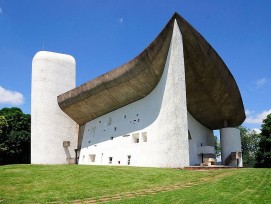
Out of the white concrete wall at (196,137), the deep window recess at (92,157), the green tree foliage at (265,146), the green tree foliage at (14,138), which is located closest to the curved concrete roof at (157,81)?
the white concrete wall at (196,137)

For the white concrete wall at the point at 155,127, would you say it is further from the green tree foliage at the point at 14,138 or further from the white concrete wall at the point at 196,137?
the green tree foliage at the point at 14,138

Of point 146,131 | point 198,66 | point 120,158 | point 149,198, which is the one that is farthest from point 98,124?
point 149,198

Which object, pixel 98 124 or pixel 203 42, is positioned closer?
pixel 203 42

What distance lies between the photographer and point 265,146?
33562 mm

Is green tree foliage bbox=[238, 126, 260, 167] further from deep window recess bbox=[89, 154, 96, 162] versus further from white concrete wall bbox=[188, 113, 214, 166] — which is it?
deep window recess bbox=[89, 154, 96, 162]

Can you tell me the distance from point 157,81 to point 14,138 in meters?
24.1

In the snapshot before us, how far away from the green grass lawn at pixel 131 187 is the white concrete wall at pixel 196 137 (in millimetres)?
10885

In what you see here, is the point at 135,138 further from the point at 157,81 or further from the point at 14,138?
the point at 14,138

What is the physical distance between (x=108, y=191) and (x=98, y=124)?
56.3 feet

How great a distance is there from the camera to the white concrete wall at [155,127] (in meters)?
17.0

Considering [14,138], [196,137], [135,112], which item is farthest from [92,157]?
[14,138]

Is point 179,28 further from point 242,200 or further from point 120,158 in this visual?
point 242,200

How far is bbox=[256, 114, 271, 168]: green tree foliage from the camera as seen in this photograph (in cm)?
3284

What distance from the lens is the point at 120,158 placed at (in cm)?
2300
